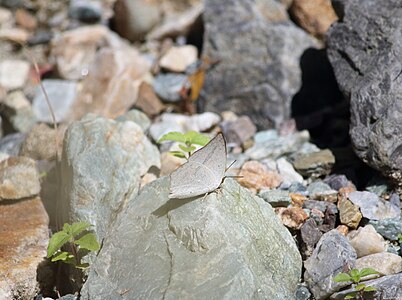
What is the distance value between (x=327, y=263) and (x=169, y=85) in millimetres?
3446

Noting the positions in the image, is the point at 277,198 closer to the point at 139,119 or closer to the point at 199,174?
the point at 199,174

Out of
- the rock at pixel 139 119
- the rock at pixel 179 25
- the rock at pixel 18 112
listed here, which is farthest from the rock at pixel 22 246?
the rock at pixel 179 25

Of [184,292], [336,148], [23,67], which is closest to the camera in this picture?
[184,292]

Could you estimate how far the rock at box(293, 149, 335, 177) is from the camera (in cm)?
532

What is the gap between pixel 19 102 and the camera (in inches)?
283

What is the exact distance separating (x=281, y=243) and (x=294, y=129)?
2164 millimetres

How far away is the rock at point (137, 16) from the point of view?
8125 millimetres

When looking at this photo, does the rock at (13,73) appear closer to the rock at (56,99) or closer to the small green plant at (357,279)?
the rock at (56,99)

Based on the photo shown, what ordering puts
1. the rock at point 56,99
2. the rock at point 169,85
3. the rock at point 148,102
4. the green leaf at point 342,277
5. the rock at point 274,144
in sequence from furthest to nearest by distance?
the rock at point 56,99 < the rock at point 169,85 < the rock at point 148,102 < the rock at point 274,144 < the green leaf at point 342,277

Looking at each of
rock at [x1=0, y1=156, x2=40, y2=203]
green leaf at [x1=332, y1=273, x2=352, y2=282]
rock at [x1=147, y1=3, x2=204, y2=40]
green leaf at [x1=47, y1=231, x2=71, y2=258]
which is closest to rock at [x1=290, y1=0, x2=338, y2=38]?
rock at [x1=147, y1=3, x2=204, y2=40]

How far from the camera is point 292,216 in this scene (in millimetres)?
4594

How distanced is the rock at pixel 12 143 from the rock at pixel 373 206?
3.25 meters

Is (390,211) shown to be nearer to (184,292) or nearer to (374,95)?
(374,95)

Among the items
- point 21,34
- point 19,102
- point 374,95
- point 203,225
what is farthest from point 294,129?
point 21,34
